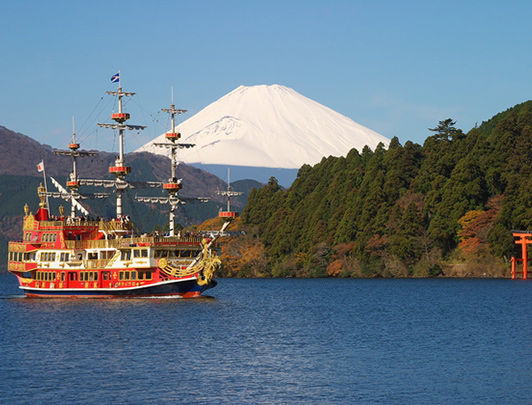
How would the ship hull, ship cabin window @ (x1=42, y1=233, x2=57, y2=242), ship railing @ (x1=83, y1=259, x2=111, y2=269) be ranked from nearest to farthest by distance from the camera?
the ship hull → ship railing @ (x1=83, y1=259, x2=111, y2=269) → ship cabin window @ (x1=42, y1=233, x2=57, y2=242)

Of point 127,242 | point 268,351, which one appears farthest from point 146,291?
point 268,351

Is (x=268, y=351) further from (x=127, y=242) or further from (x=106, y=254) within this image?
(x=106, y=254)

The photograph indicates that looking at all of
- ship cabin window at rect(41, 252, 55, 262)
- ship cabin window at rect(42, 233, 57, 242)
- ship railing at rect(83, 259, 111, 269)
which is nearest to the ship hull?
ship railing at rect(83, 259, 111, 269)

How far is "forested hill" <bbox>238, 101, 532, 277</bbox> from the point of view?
120625 mm

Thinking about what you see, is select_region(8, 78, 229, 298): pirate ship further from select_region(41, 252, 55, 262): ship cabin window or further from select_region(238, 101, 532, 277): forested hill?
select_region(238, 101, 532, 277): forested hill

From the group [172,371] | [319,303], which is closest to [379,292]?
[319,303]

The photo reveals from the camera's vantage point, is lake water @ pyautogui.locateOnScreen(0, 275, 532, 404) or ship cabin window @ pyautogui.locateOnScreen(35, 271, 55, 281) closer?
lake water @ pyautogui.locateOnScreen(0, 275, 532, 404)

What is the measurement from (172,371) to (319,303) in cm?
4429

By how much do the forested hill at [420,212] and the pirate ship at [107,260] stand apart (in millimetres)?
43125

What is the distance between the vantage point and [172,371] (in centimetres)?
4609

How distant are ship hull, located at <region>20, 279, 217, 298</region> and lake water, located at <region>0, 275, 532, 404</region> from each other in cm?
92

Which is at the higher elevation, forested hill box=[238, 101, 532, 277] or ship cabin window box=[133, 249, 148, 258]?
forested hill box=[238, 101, 532, 277]

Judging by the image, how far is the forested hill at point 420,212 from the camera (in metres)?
121

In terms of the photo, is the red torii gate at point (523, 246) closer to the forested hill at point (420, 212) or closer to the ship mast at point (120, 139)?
the forested hill at point (420, 212)
